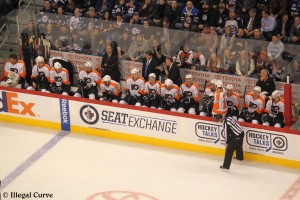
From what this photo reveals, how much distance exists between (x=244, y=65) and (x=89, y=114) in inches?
138

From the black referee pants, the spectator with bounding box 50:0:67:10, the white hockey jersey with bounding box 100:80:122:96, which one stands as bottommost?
the black referee pants

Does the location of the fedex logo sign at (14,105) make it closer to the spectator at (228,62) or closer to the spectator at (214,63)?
the spectator at (214,63)

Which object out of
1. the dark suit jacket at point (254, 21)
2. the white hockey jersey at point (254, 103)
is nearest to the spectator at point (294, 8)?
the dark suit jacket at point (254, 21)

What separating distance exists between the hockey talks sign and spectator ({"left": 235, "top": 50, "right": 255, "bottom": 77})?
6.02 ft

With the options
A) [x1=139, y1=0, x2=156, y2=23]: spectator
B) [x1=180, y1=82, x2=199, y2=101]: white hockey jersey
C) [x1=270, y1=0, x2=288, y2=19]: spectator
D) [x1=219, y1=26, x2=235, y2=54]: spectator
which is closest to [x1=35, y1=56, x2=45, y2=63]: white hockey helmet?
[x1=139, y1=0, x2=156, y2=23]: spectator

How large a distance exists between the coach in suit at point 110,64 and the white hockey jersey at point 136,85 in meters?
0.61

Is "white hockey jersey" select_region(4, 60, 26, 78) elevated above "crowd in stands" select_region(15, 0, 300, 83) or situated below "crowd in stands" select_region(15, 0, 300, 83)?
below

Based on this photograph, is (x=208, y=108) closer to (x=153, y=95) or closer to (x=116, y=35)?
(x=153, y=95)

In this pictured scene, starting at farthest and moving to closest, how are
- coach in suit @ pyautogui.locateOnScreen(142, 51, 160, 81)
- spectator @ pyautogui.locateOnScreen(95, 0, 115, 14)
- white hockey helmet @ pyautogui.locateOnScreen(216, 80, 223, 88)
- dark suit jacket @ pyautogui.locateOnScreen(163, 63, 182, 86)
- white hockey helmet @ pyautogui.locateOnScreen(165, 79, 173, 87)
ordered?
spectator @ pyautogui.locateOnScreen(95, 0, 115, 14) → coach in suit @ pyautogui.locateOnScreen(142, 51, 160, 81) → dark suit jacket @ pyautogui.locateOnScreen(163, 63, 182, 86) → white hockey helmet @ pyautogui.locateOnScreen(165, 79, 173, 87) → white hockey helmet @ pyautogui.locateOnScreen(216, 80, 223, 88)

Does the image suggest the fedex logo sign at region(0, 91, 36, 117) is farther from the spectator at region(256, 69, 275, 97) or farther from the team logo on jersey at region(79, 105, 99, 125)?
the spectator at region(256, 69, 275, 97)

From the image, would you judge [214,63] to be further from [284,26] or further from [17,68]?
[17,68]

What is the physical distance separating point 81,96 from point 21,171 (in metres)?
2.66

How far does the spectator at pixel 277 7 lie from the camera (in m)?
17.4

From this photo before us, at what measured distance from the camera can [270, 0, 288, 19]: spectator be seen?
1736cm
